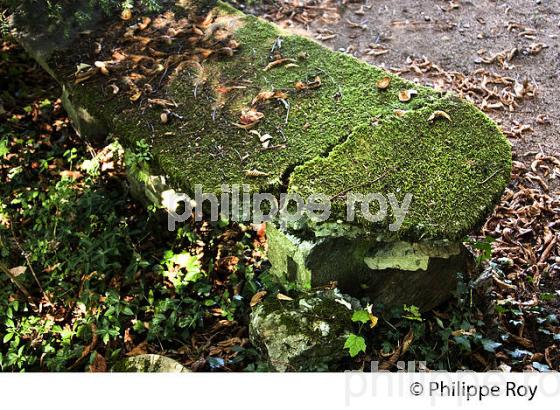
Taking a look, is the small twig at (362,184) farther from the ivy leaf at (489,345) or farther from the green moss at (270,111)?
the ivy leaf at (489,345)

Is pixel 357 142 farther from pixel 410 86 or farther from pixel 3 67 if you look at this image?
pixel 3 67

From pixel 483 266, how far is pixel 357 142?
1.05 m

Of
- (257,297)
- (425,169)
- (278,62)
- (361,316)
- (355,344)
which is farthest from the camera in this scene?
(278,62)

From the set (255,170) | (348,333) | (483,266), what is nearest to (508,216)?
(483,266)

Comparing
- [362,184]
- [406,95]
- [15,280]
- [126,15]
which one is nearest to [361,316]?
[362,184]

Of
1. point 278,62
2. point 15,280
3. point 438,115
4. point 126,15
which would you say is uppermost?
point 126,15

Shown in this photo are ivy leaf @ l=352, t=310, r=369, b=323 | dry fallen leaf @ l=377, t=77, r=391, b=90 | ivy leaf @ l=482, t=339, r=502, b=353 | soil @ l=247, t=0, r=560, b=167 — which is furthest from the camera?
soil @ l=247, t=0, r=560, b=167

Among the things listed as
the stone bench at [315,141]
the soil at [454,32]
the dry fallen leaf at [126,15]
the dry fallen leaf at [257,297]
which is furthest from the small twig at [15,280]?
the soil at [454,32]

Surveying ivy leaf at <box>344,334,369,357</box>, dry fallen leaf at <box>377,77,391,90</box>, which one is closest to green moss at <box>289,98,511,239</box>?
dry fallen leaf at <box>377,77,391,90</box>

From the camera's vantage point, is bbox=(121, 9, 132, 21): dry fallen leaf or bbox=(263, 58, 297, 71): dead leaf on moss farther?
bbox=(121, 9, 132, 21): dry fallen leaf

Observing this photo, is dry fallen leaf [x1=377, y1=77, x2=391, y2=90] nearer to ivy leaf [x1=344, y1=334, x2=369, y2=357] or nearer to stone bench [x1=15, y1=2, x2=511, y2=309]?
stone bench [x1=15, y1=2, x2=511, y2=309]

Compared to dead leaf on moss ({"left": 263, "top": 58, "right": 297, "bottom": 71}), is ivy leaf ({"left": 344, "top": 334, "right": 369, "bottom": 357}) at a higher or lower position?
lower

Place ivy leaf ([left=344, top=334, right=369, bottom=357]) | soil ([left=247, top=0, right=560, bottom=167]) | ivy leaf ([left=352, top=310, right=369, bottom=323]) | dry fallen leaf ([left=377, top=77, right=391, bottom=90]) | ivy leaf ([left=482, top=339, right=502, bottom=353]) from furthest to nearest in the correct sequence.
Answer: soil ([left=247, top=0, right=560, bottom=167]), dry fallen leaf ([left=377, top=77, right=391, bottom=90]), ivy leaf ([left=482, top=339, right=502, bottom=353]), ivy leaf ([left=352, top=310, right=369, bottom=323]), ivy leaf ([left=344, top=334, right=369, bottom=357])

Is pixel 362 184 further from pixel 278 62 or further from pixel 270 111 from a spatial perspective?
pixel 278 62
